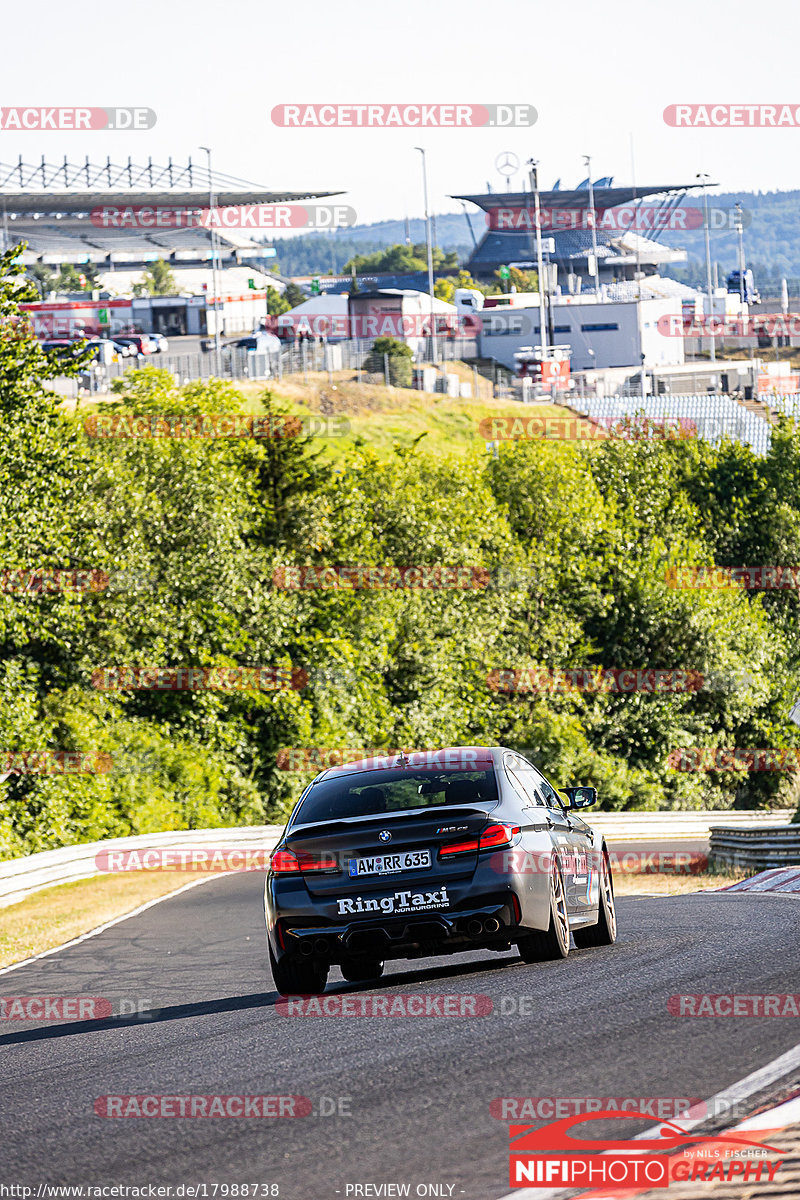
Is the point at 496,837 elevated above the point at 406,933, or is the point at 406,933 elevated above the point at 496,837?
the point at 496,837

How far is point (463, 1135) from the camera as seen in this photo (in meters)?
→ 5.30

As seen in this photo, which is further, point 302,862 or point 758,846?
point 758,846

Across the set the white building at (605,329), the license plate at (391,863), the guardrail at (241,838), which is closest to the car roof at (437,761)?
the license plate at (391,863)

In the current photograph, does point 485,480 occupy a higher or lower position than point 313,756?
higher

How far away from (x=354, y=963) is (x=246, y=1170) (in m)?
4.07

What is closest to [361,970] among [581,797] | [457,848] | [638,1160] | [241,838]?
[457,848]

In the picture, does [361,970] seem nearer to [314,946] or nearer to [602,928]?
[314,946]

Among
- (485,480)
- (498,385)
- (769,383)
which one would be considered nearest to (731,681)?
(485,480)

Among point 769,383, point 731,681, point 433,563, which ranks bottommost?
point 731,681

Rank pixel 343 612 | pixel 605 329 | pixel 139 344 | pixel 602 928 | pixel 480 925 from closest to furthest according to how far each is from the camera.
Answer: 1. pixel 480 925
2. pixel 602 928
3. pixel 343 612
4. pixel 139 344
5. pixel 605 329

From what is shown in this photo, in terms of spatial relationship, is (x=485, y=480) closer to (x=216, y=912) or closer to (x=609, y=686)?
(x=609, y=686)

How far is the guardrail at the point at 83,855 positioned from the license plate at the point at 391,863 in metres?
14.5

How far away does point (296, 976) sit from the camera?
29.4 ft

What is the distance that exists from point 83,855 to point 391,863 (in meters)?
17.4
